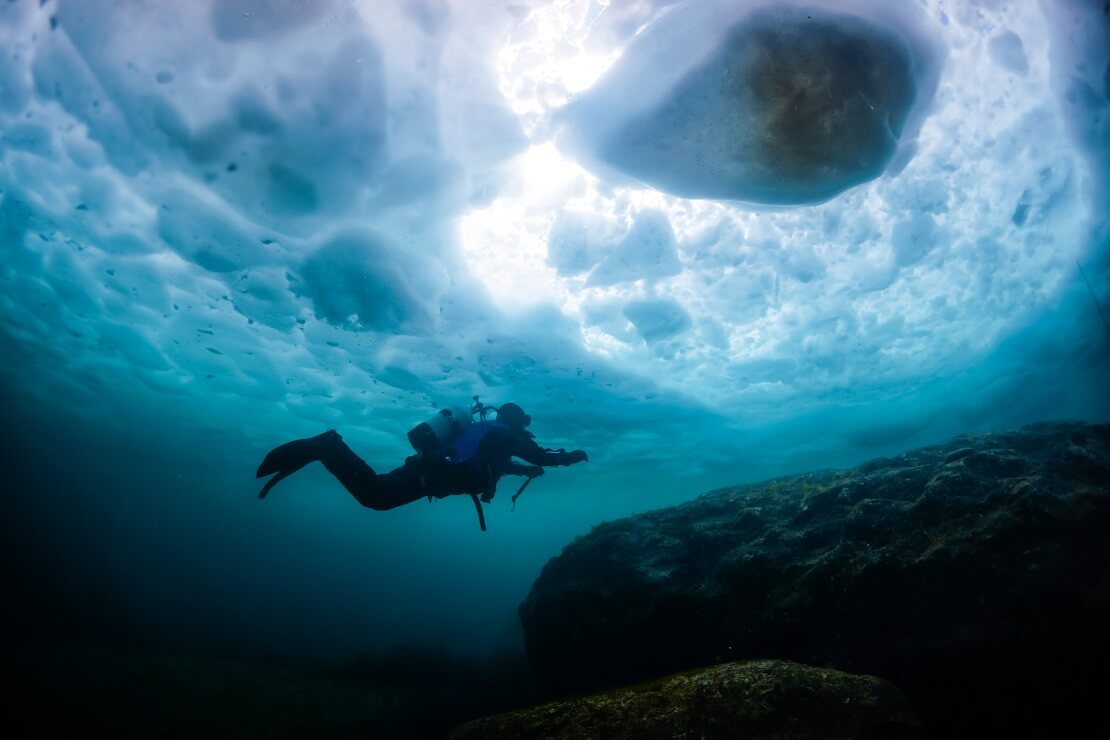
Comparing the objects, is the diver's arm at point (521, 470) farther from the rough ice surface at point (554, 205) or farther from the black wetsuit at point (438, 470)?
the rough ice surface at point (554, 205)

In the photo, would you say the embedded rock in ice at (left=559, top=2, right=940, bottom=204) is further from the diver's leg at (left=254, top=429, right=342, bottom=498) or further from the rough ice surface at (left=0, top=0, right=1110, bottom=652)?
the diver's leg at (left=254, top=429, right=342, bottom=498)

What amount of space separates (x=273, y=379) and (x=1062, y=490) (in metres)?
22.6

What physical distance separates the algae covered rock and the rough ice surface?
6.82m

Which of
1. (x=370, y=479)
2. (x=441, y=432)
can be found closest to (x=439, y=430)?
(x=441, y=432)

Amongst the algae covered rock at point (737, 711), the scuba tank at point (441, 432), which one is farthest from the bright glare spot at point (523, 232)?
the algae covered rock at point (737, 711)

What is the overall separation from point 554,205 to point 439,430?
5.02 m

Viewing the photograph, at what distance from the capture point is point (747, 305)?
12.1m

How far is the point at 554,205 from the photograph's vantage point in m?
8.65

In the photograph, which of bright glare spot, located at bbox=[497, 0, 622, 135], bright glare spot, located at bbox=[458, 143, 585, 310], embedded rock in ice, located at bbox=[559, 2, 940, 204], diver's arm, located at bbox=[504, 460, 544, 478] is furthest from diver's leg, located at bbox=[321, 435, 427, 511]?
embedded rock in ice, located at bbox=[559, 2, 940, 204]

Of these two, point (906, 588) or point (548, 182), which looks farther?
point (548, 182)

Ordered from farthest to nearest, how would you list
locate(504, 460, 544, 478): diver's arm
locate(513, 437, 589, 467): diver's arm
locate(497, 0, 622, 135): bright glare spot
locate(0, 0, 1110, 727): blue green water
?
locate(504, 460, 544, 478): diver's arm, locate(513, 437, 589, 467): diver's arm, locate(0, 0, 1110, 727): blue green water, locate(497, 0, 622, 135): bright glare spot

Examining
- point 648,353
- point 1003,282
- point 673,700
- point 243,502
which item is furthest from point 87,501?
point 1003,282

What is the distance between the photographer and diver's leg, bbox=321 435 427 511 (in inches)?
250

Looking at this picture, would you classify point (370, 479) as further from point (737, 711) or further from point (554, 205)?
point (554, 205)
